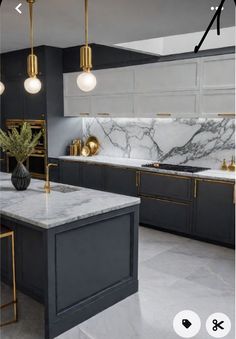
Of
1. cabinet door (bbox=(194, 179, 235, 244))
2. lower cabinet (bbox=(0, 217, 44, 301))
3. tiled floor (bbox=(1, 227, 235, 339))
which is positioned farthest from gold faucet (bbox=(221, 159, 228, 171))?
lower cabinet (bbox=(0, 217, 44, 301))

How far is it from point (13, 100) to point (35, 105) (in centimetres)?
64

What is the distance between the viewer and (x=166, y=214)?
5.19 metres

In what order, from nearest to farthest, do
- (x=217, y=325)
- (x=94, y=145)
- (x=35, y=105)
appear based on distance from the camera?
(x=217, y=325), (x=35, y=105), (x=94, y=145)

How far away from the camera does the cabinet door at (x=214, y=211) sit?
15.0ft

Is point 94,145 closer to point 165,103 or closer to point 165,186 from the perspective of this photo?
point 165,103

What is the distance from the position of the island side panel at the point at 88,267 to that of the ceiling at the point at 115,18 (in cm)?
180

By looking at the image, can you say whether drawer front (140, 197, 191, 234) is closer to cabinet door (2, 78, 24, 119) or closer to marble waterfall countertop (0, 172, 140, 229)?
marble waterfall countertop (0, 172, 140, 229)

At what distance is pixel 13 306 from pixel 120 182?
9.12ft

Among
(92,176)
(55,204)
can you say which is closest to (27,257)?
(55,204)

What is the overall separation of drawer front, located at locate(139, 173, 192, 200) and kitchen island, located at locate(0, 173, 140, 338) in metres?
1.73

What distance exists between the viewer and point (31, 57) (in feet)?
11.4

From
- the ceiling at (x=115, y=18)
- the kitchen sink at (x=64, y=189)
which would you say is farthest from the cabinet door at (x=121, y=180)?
the ceiling at (x=115, y=18)

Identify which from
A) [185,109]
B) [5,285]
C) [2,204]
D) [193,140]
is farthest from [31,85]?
[193,140]

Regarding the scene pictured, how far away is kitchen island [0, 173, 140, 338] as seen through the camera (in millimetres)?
2773
